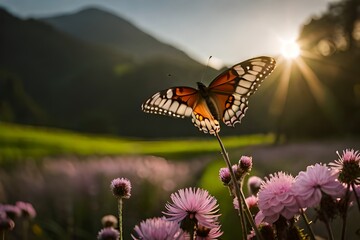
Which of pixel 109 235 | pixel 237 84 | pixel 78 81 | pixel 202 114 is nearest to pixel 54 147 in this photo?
pixel 202 114

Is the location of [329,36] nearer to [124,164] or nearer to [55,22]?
[124,164]

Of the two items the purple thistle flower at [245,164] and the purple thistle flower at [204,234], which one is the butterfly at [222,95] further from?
the purple thistle flower at [204,234]

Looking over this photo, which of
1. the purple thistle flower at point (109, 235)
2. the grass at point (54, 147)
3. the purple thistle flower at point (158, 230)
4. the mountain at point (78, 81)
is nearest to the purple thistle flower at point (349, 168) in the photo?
the purple thistle flower at point (158, 230)

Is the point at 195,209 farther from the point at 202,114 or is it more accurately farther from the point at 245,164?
the point at 202,114

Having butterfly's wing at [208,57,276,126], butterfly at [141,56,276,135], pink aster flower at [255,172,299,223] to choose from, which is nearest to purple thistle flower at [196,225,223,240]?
pink aster flower at [255,172,299,223]

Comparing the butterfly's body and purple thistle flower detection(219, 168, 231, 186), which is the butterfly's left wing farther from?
purple thistle flower detection(219, 168, 231, 186)
